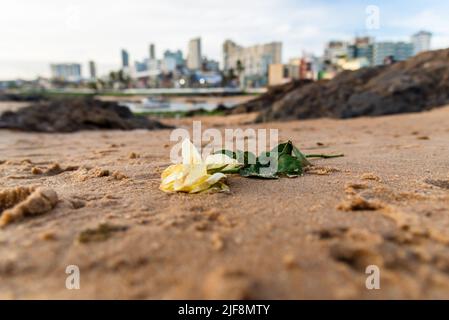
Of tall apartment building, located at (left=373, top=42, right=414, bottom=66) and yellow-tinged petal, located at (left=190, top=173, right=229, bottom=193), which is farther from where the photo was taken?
tall apartment building, located at (left=373, top=42, right=414, bottom=66)

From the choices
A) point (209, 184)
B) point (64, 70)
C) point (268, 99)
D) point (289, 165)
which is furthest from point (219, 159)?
point (64, 70)

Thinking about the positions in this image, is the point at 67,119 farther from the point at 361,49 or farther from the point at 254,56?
the point at 254,56

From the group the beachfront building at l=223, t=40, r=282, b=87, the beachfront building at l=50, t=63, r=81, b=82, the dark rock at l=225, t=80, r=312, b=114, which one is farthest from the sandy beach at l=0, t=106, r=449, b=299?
the beachfront building at l=50, t=63, r=81, b=82

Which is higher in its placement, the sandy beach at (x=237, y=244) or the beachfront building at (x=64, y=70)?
the beachfront building at (x=64, y=70)

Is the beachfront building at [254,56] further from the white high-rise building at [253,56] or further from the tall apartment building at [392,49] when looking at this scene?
the tall apartment building at [392,49]

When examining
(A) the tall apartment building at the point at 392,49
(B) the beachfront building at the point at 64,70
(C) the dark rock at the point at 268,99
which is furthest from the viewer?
(B) the beachfront building at the point at 64,70

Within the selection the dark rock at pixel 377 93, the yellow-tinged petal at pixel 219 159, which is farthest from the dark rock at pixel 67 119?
the yellow-tinged petal at pixel 219 159

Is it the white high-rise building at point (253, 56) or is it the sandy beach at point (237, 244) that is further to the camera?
the white high-rise building at point (253, 56)

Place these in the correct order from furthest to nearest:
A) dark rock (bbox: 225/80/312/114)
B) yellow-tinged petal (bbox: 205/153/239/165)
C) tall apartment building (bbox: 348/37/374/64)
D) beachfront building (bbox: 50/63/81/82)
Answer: beachfront building (bbox: 50/63/81/82), tall apartment building (bbox: 348/37/374/64), dark rock (bbox: 225/80/312/114), yellow-tinged petal (bbox: 205/153/239/165)

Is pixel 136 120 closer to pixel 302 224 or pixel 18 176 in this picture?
pixel 18 176

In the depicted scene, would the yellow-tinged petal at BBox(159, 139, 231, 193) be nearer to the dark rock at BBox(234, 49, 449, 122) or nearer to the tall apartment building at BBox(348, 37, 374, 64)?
the dark rock at BBox(234, 49, 449, 122)
